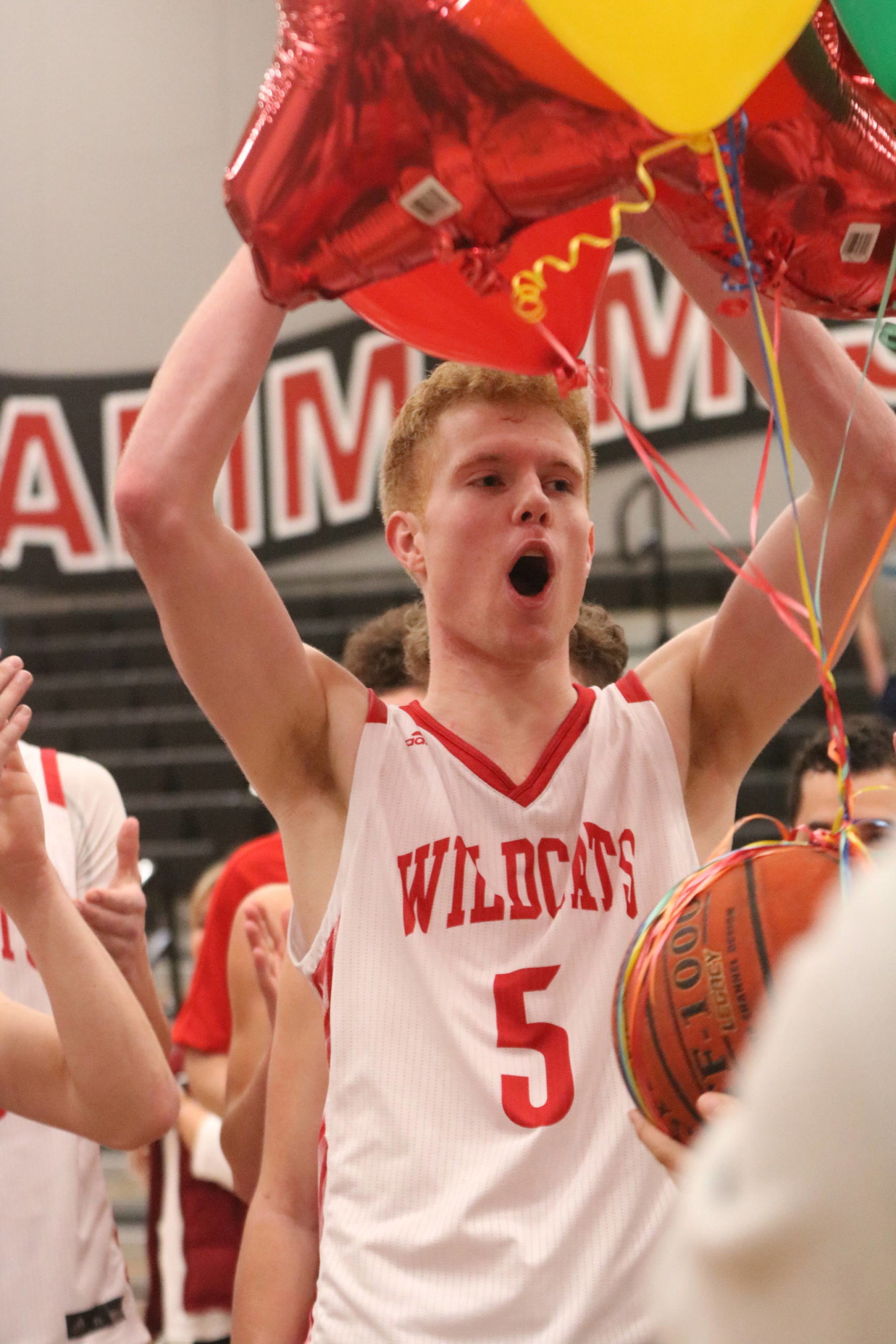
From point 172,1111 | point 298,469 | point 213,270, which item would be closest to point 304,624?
point 298,469

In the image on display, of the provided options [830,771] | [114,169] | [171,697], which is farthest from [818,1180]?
[114,169]

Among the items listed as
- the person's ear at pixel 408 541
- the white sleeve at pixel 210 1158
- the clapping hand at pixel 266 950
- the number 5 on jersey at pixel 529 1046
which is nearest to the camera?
the number 5 on jersey at pixel 529 1046

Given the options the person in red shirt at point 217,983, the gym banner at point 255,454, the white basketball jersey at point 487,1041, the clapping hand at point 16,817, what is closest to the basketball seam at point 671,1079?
the white basketball jersey at point 487,1041

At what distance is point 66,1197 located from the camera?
2229 mm

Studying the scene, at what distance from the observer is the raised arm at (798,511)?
1.76 metres

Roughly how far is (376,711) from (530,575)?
253 millimetres

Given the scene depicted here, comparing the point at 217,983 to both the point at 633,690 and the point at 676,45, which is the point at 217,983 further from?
the point at 676,45

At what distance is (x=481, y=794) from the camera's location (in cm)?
173

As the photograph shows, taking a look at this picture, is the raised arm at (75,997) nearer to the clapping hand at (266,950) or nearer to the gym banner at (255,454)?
the clapping hand at (266,950)

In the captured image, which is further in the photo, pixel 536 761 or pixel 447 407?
pixel 447 407

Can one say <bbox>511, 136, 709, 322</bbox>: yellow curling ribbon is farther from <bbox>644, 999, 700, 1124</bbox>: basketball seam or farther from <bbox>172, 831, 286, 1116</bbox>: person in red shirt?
<bbox>172, 831, 286, 1116</bbox>: person in red shirt

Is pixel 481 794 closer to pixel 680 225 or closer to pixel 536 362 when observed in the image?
pixel 536 362

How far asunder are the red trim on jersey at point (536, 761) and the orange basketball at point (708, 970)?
492 millimetres

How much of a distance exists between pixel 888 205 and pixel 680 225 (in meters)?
0.21
